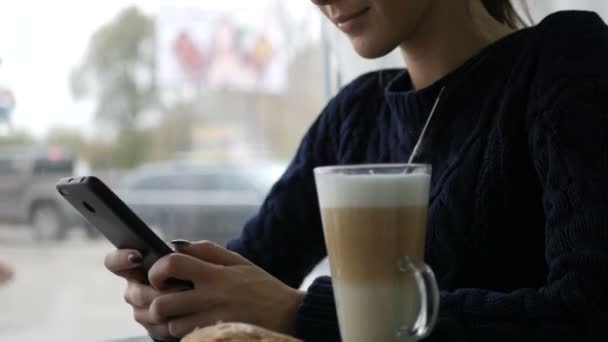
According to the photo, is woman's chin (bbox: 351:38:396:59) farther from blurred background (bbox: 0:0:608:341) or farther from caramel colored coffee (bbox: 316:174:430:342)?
blurred background (bbox: 0:0:608:341)

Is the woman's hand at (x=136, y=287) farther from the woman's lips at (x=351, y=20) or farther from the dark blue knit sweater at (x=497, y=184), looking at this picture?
the woman's lips at (x=351, y=20)

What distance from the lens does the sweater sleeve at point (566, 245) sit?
2.20ft

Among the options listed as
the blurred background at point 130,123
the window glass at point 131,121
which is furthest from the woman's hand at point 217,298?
the window glass at point 131,121

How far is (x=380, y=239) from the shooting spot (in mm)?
572

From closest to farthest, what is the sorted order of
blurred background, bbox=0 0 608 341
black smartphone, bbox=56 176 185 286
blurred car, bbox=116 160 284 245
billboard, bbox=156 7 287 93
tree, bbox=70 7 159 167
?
1. black smartphone, bbox=56 176 185 286
2. blurred background, bbox=0 0 608 341
3. tree, bbox=70 7 159 167
4. billboard, bbox=156 7 287 93
5. blurred car, bbox=116 160 284 245

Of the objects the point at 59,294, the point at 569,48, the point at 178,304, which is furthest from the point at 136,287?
the point at 59,294

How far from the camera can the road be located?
92.3 inches

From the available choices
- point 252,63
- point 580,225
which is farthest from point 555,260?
point 252,63

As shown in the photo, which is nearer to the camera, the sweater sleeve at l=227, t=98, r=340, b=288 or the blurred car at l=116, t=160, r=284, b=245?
the sweater sleeve at l=227, t=98, r=340, b=288

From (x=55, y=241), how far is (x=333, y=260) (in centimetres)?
206

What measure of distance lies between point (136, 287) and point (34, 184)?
1627mm

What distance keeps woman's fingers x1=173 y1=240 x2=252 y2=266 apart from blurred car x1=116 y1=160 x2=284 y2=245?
6.16 feet

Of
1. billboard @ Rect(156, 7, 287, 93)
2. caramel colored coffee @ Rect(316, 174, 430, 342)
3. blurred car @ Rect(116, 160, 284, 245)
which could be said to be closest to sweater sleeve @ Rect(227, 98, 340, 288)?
caramel colored coffee @ Rect(316, 174, 430, 342)

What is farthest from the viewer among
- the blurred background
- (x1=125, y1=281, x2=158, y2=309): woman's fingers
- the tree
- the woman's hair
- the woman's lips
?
the tree
